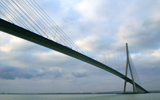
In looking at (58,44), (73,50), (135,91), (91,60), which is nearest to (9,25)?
(58,44)

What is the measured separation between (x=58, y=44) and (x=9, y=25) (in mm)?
5245

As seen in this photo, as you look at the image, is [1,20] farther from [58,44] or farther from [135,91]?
[135,91]

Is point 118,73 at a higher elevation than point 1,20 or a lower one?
lower

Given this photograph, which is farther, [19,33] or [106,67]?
[106,67]

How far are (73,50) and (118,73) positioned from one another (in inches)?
632

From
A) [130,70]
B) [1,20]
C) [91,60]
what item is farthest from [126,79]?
[1,20]

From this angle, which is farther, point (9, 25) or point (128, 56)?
point (128, 56)

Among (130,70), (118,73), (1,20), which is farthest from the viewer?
(130,70)

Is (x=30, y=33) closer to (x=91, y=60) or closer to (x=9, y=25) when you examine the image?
(x=9, y=25)

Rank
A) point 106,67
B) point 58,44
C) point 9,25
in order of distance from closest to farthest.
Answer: point 9,25
point 58,44
point 106,67

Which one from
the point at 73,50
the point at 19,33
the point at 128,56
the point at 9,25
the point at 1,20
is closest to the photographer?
the point at 1,20

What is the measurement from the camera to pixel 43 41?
44.7 ft

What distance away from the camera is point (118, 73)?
95.6ft

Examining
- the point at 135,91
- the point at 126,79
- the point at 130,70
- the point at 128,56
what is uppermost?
the point at 128,56
